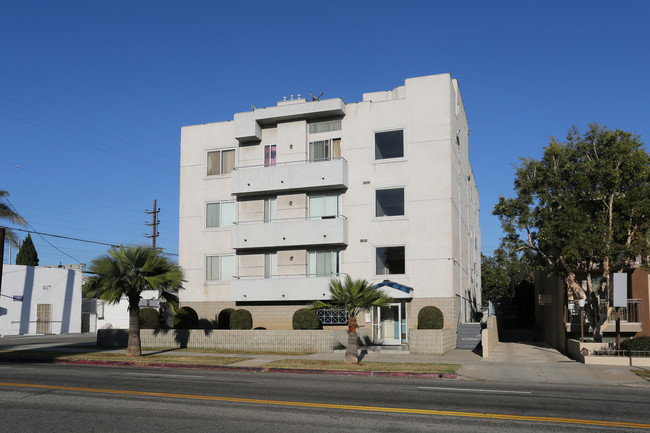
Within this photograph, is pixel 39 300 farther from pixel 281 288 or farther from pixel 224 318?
pixel 281 288

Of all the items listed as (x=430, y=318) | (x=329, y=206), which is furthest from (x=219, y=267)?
(x=430, y=318)

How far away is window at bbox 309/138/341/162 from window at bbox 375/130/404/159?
7.99 ft

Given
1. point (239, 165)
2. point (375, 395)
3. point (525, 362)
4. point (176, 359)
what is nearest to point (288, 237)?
point (239, 165)

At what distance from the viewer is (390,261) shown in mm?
34562

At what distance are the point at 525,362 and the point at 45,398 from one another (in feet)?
60.2

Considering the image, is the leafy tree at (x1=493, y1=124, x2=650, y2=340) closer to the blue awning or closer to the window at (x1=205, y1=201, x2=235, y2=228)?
the blue awning

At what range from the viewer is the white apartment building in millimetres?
33750

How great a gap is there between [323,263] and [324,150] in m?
6.90

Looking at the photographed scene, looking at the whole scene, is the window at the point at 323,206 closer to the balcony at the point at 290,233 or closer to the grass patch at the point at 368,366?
the balcony at the point at 290,233

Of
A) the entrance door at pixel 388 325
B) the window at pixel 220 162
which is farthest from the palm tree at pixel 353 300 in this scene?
the window at pixel 220 162

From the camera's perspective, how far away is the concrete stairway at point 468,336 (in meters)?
32.4

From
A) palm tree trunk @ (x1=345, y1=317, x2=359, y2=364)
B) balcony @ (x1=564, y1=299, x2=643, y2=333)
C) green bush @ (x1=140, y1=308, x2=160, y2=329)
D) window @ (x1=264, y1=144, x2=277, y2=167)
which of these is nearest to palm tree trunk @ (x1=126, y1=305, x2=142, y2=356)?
green bush @ (x1=140, y1=308, x2=160, y2=329)

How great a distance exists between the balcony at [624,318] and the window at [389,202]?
10.4m

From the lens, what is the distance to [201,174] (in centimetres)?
3947
